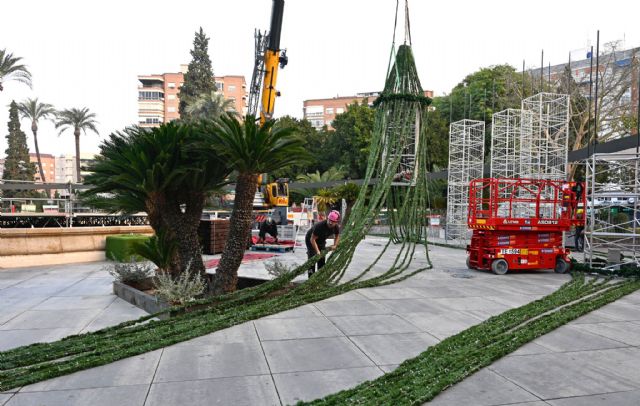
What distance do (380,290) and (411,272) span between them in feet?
8.09

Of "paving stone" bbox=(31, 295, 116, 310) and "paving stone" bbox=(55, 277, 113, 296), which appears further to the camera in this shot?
"paving stone" bbox=(55, 277, 113, 296)

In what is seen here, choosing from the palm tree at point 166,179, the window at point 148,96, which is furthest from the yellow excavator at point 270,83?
the window at point 148,96

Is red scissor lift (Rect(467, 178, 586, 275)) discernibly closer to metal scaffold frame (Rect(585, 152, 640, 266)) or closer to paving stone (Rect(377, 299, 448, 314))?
metal scaffold frame (Rect(585, 152, 640, 266))

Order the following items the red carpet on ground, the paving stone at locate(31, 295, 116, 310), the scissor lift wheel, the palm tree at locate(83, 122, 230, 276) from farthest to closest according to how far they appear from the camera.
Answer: the red carpet on ground
the scissor lift wheel
the paving stone at locate(31, 295, 116, 310)
the palm tree at locate(83, 122, 230, 276)

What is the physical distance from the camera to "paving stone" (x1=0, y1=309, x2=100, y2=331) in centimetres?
633

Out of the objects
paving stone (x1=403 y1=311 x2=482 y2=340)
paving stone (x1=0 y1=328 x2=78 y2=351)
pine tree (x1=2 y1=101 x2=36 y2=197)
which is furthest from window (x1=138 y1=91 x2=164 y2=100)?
paving stone (x1=403 y1=311 x2=482 y2=340)

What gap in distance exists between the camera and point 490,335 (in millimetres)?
5348

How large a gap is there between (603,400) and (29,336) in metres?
6.19

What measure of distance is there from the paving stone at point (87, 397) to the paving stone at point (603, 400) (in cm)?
326

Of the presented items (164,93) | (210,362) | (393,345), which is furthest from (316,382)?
(164,93)

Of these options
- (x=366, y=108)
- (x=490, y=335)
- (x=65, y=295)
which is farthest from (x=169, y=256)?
(x=366, y=108)

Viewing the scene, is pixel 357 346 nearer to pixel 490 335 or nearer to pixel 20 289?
pixel 490 335

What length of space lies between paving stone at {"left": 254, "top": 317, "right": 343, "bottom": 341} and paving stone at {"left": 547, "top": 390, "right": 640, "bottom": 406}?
2.50 metres

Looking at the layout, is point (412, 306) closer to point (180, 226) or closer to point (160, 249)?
point (180, 226)
